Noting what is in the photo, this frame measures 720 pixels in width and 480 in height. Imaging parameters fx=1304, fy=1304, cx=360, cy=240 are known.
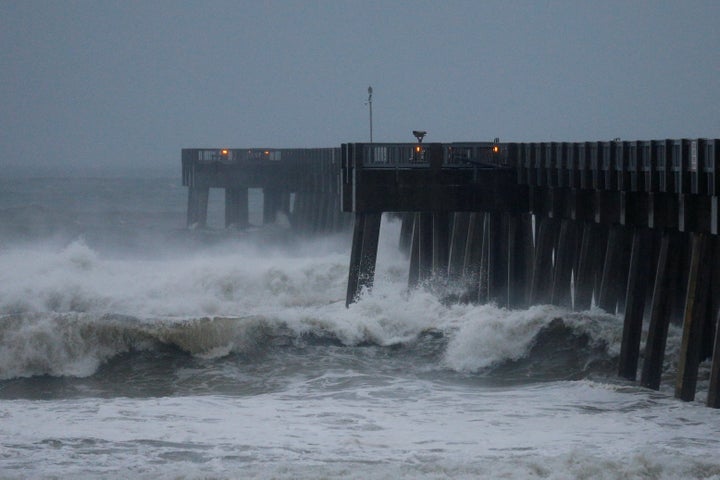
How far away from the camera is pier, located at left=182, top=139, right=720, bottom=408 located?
74.7ft

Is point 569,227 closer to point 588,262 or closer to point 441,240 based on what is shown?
point 588,262

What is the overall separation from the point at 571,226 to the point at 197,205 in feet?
153

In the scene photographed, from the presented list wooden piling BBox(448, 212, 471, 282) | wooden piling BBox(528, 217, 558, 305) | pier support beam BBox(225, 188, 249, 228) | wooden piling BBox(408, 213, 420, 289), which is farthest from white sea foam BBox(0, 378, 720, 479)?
pier support beam BBox(225, 188, 249, 228)

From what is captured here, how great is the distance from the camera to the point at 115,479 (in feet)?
58.2

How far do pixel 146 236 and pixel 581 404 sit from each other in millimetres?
64142

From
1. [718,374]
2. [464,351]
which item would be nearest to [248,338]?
[464,351]

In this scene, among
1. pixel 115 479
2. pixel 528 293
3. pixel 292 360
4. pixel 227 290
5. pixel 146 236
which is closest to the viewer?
pixel 115 479

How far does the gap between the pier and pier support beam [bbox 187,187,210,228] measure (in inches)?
1516

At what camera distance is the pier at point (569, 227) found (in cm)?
2277

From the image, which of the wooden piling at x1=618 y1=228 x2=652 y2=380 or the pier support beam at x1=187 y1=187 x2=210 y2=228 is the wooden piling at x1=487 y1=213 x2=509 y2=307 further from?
the pier support beam at x1=187 y1=187 x2=210 y2=228

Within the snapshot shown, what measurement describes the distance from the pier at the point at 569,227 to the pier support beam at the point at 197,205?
126 ft

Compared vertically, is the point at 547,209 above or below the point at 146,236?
above

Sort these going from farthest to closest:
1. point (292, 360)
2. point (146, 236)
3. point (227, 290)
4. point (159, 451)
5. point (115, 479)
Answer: point (146, 236) → point (227, 290) → point (292, 360) → point (159, 451) → point (115, 479)

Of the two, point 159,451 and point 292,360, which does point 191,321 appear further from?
point 159,451
